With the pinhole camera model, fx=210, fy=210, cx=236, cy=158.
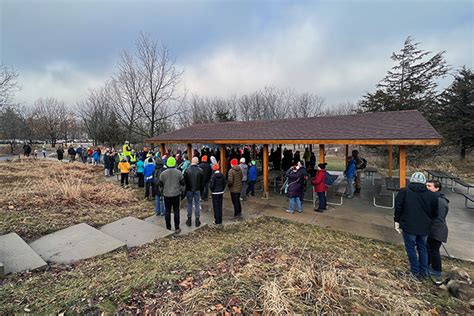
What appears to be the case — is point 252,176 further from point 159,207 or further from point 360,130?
point 360,130

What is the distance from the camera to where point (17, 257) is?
3.54 m

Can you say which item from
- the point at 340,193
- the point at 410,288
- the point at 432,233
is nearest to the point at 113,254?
the point at 410,288

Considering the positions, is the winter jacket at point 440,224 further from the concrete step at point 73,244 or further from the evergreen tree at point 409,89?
the evergreen tree at point 409,89

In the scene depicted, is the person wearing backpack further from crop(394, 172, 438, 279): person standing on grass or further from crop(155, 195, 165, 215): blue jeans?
crop(155, 195, 165, 215): blue jeans

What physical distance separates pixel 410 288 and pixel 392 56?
77.2 ft

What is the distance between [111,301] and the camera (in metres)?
2.56

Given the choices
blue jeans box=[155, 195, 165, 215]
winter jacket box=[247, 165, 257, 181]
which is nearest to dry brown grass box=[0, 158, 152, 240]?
blue jeans box=[155, 195, 165, 215]

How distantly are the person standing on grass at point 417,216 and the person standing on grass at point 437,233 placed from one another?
13 centimetres

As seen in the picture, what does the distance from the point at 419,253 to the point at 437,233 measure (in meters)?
0.42

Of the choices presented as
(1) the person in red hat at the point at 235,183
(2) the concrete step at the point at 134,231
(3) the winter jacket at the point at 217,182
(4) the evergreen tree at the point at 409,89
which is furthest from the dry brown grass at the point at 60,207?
(4) the evergreen tree at the point at 409,89

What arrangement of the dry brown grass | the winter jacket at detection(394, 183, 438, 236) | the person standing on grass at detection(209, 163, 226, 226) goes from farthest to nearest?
the person standing on grass at detection(209, 163, 226, 226) < the dry brown grass < the winter jacket at detection(394, 183, 438, 236)

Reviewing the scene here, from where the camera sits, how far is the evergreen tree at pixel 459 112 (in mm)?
16281

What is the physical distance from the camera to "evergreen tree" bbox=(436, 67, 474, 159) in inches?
641

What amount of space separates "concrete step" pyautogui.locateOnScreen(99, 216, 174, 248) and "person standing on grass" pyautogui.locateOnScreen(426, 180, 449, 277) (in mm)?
4971
